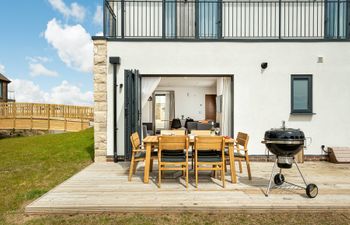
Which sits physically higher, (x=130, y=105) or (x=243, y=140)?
(x=130, y=105)

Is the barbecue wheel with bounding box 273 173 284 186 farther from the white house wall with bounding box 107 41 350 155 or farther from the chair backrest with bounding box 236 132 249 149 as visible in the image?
the white house wall with bounding box 107 41 350 155

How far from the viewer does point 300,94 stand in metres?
6.13

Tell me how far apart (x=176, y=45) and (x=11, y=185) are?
4576 mm

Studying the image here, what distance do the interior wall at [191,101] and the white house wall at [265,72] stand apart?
7259mm

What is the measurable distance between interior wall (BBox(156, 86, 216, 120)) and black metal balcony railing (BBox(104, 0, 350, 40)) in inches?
244

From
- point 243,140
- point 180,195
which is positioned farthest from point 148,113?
point 180,195

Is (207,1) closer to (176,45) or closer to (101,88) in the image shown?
(176,45)

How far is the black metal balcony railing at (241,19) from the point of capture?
689cm

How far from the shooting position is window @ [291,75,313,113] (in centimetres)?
610

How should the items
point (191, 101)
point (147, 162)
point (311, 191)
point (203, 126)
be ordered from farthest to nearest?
1. point (191, 101)
2. point (203, 126)
3. point (147, 162)
4. point (311, 191)

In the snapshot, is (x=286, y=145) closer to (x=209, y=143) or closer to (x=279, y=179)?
(x=279, y=179)

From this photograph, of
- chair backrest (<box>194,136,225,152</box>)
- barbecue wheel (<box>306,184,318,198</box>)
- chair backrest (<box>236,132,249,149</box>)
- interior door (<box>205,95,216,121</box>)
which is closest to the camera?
barbecue wheel (<box>306,184,318,198</box>)

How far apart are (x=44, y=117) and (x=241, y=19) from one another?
15.6 metres

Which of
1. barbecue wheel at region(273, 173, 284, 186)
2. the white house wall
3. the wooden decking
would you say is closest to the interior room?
the white house wall
